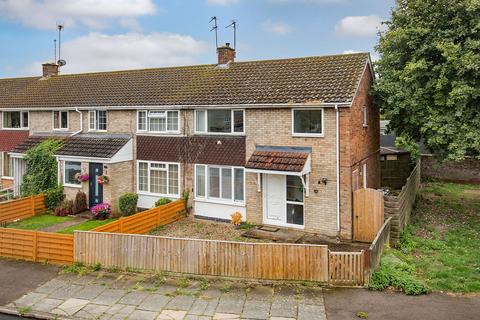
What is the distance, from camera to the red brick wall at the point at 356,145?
1522 centimetres

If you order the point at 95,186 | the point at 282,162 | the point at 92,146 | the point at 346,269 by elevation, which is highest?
the point at 92,146

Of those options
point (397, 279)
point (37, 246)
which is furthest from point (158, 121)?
point (397, 279)

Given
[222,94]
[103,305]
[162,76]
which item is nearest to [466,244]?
[222,94]

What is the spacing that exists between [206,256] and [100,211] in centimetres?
893

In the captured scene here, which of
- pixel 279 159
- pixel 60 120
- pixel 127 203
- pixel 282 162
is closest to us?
pixel 282 162

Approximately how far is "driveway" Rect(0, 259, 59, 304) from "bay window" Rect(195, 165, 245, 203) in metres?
7.35

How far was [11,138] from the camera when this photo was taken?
25.6m

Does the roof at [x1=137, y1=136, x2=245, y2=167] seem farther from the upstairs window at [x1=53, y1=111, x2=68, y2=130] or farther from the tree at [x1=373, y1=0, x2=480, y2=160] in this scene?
the tree at [x1=373, y1=0, x2=480, y2=160]

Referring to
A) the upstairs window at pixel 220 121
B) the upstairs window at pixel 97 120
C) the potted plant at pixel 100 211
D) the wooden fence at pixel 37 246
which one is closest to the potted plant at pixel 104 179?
the potted plant at pixel 100 211

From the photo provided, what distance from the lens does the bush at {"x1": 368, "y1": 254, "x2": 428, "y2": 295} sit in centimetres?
1062

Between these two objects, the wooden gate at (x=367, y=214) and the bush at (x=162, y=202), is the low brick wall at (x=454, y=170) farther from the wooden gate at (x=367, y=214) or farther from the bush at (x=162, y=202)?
the bush at (x=162, y=202)

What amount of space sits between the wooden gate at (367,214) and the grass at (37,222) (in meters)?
13.1

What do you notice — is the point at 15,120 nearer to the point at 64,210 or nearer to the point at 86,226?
the point at 64,210

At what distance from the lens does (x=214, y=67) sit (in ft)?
72.0
